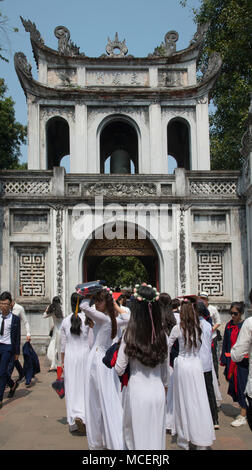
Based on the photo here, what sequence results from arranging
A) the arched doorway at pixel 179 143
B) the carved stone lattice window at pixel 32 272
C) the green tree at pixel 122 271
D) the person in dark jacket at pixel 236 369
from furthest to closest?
1. the green tree at pixel 122 271
2. the arched doorway at pixel 179 143
3. the carved stone lattice window at pixel 32 272
4. the person in dark jacket at pixel 236 369

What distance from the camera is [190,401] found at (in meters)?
5.36

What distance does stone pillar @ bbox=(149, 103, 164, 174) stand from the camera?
1550cm

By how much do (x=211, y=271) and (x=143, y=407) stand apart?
971 centimetres

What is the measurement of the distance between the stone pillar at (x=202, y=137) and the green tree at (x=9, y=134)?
35.0 ft

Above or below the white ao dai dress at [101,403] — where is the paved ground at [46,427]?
below

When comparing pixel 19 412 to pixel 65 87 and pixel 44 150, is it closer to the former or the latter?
pixel 44 150

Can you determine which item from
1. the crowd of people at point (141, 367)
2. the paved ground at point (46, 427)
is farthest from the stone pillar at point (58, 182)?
the paved ground at point (46, 427)

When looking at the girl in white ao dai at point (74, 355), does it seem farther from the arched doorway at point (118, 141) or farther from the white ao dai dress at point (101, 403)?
the arched doorway at point (118, 141)

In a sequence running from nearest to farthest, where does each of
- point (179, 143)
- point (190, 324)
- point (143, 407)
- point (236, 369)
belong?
point (143, 407)
point (190, 324)
point (236, 369)
point (179, 143)

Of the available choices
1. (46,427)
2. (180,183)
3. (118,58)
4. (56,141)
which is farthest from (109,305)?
(56,141)

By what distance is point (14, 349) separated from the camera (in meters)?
8.25

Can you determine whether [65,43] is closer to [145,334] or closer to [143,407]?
[145,334]

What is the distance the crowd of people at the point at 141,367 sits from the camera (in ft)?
13.5
